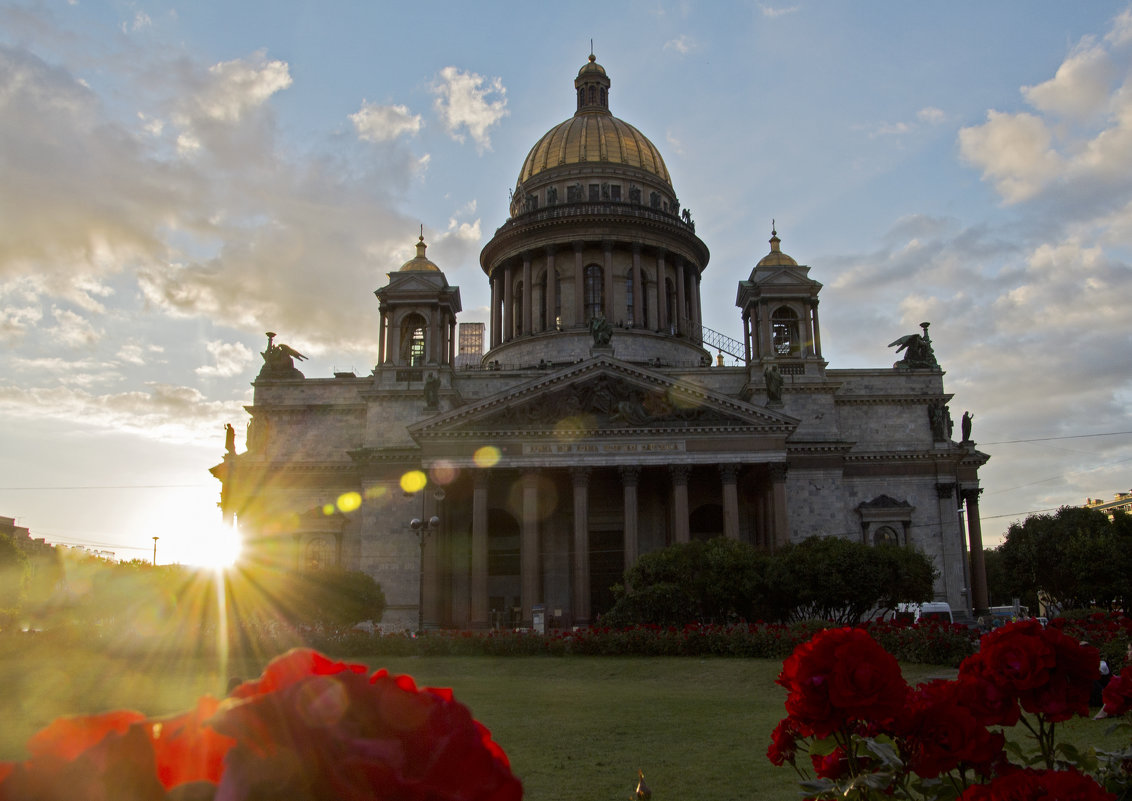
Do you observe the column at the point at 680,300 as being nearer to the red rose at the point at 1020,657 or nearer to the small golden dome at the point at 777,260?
the small golden dome at the point at 777,260

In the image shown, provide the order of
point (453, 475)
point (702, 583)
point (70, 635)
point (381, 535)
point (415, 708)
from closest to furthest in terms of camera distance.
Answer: point (415, 708), point (70, 635), point (702, 583), point (453, 475), point (381, 535)

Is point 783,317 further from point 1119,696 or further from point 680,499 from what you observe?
point 1119,696

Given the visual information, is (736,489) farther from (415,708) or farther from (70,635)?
(415,708)

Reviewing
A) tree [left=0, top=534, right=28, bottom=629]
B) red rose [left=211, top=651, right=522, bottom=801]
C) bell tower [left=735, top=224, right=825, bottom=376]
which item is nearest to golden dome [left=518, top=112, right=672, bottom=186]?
bell tower [left=735, top=224, right=825, bottom=376]

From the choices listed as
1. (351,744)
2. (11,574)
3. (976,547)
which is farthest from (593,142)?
(351,744)

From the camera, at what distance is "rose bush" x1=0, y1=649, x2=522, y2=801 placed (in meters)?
1.92

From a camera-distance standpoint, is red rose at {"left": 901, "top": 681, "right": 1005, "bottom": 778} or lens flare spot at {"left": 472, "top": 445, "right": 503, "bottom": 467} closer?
red rose at {"left": 901, "top": 681, "right": 1005, "bottom": 778}

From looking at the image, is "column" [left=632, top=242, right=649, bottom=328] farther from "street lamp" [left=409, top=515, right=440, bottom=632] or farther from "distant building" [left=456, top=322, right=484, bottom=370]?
"distant building" [left=456, top=322, right=484, bottom=370]

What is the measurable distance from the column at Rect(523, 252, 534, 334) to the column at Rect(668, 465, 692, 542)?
818 inches

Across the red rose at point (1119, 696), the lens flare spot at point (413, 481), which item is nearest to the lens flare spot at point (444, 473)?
the lens flare spot at point (413, 481)

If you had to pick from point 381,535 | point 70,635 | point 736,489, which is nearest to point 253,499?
point 381,535

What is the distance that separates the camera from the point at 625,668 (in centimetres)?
2775

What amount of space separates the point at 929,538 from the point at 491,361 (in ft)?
96.0

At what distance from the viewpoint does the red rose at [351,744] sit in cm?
200
